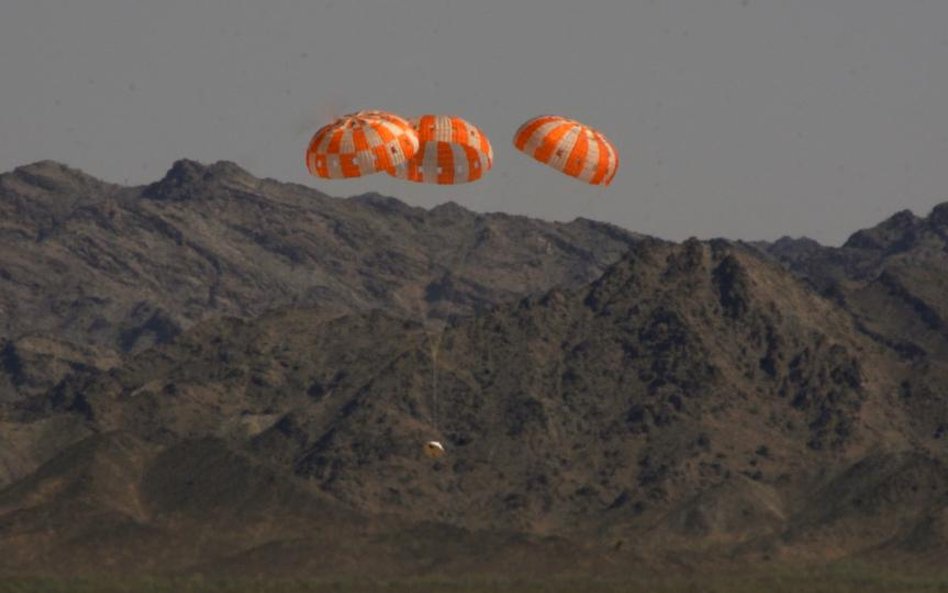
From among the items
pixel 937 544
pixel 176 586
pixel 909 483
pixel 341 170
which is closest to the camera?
pixel 341 170

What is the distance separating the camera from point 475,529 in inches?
7761

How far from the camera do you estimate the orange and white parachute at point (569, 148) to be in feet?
292

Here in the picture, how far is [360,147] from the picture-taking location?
8469 centimetres

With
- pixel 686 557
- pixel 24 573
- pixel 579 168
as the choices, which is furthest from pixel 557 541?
pixel 579 168

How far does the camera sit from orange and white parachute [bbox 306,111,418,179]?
84.0 m

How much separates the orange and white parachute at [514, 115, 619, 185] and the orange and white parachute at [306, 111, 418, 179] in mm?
5196

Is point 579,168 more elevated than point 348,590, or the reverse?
point 579,168

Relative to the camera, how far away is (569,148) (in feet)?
292

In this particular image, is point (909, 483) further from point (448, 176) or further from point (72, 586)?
point (448, 176)

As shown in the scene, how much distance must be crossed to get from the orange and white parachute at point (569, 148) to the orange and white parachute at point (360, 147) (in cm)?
520

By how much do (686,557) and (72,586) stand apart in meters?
47.5

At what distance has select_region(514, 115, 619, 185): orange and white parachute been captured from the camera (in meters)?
88.9

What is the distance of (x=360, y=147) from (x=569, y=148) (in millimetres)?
8836

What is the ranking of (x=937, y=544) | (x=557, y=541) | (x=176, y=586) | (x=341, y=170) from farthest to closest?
(x=937, y=544), (x=557, y=541), (x=176, y=586), (x=341, y=170)
